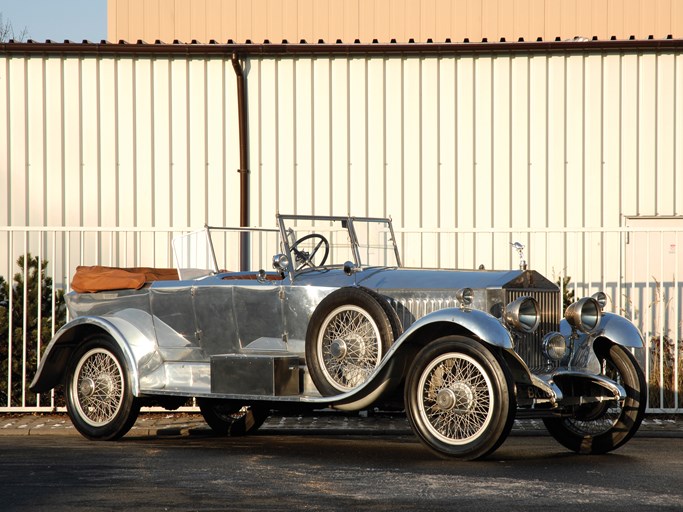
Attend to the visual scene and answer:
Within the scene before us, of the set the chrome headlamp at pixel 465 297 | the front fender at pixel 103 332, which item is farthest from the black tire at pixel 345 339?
the front fender at pixel 103 332

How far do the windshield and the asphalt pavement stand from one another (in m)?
1.44

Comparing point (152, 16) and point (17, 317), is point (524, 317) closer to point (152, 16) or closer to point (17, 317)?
point (17, 317)

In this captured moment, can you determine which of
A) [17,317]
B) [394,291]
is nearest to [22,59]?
[17,317]

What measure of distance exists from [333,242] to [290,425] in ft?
7.10

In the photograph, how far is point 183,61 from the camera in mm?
15211

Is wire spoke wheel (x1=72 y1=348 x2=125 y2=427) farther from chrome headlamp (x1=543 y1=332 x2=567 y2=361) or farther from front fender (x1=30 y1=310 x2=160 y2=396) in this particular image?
chrome headlamp (x1=543 y1=332 x2=567 y2=361)

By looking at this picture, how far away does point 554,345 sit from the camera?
27.1 feet

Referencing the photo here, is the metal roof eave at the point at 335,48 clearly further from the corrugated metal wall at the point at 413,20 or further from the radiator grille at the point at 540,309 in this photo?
the radiator grille at the point at 540,309

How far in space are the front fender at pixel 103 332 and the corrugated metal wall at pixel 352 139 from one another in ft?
17.1

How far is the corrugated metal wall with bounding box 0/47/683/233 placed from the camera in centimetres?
1475

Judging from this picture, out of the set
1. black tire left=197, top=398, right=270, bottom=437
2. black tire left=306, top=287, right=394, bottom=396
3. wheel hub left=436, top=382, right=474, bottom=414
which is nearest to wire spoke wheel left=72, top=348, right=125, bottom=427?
black tire left=197, top=398, right=270, bottom=437

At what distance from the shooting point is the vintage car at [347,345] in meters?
7.79

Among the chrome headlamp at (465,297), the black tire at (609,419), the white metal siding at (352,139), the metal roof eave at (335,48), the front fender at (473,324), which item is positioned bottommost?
the black tire at (609,419)

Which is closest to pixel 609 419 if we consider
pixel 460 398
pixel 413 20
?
pixel 460 398
